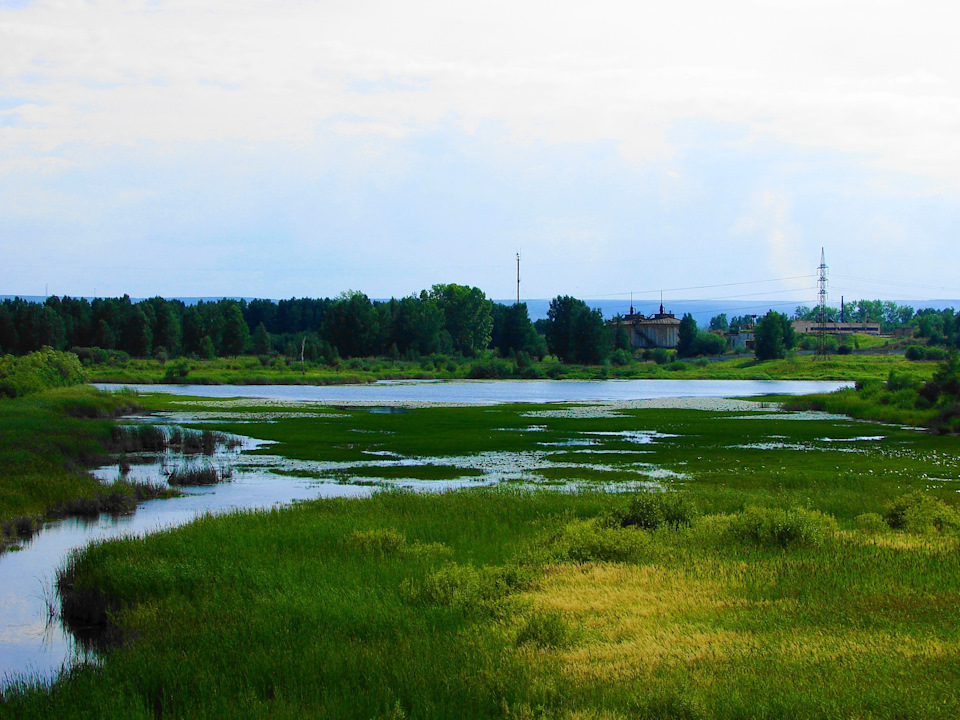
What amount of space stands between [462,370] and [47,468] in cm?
11685

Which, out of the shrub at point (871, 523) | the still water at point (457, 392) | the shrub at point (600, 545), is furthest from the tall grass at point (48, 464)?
the still water at point (457, 392)

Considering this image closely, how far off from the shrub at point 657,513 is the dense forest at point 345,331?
426 ft

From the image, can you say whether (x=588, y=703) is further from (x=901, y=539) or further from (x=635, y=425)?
(x=635, y=425)

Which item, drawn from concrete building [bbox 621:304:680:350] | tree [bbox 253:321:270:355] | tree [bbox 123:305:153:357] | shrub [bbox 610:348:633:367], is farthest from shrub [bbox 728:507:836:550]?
concrete building [bbox 621:304:680:350]

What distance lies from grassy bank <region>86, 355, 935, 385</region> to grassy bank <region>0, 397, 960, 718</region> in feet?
301

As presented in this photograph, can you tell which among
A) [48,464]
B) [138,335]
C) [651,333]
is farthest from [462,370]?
[48,464]

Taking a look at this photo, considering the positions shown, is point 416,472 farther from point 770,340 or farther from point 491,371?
point 770,340

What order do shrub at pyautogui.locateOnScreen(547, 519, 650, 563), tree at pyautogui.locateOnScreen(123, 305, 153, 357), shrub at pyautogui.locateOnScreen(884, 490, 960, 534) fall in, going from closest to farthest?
shrub at pyautogui.locateOnScreen(547, 519, 650, 563)
shrub at pyautogui.locateOnScreen(884, 490, 960, 534)
tree at pyautogui.locateOnScreen(123, 305, 153, 357)

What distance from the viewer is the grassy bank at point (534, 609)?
35.5ft

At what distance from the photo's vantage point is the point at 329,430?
50.6 m

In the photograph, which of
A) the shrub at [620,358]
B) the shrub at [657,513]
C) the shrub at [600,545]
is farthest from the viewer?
the shrub at [620,358]

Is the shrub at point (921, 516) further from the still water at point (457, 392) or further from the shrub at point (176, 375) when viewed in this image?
the shrub at point (176, 375)

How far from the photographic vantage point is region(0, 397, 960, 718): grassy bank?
10828 millimetres

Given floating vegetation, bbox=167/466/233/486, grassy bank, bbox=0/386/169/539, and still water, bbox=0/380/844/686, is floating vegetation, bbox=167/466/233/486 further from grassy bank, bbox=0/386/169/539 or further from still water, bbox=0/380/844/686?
grassy bank, bbox=0/386/169/539
